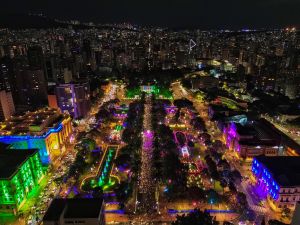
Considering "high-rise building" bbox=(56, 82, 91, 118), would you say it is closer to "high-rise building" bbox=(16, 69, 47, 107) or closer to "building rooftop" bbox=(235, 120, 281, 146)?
"high-rise building" bbox=(16, 69, 47, 107)

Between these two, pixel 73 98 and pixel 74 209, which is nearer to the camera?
pixel 74 209

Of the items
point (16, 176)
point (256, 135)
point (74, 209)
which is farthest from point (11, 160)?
point (256, 135)

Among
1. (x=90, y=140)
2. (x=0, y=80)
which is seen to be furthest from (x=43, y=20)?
(x=90, y=140)

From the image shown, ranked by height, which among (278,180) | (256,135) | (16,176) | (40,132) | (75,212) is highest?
(40,132)

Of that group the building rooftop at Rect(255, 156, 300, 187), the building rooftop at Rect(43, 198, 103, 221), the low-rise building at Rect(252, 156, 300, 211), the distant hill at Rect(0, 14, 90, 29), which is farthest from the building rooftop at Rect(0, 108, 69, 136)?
the distant hill at Rect(0, 14, 90, 29)

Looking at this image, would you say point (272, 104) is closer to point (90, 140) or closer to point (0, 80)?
point (90, 140)

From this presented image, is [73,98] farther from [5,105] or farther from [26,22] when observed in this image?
[26,22]
